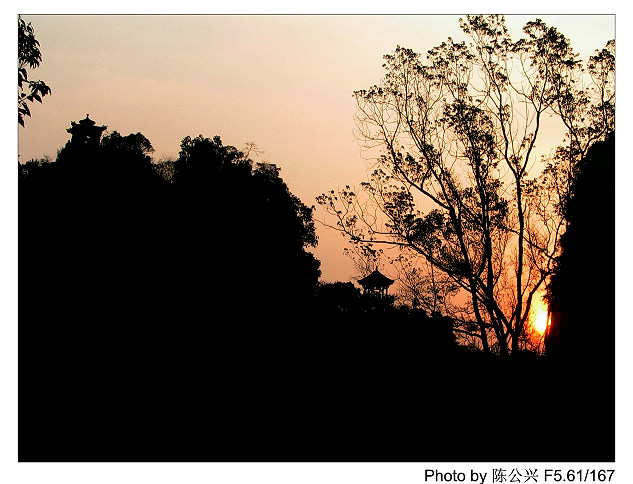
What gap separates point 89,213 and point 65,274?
1.76 meters

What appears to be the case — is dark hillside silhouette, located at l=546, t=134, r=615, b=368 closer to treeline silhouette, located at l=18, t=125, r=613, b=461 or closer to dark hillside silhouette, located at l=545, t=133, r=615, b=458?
dark hillside silhouette, located at l=545, t=133, r=615, b=458

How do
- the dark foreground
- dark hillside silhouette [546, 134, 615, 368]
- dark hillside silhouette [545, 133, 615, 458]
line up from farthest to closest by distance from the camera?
dark hillside silhouette [546, 134, 615, 368], dark hillside silhouette [545, 133, 615, 458], the dark foreground

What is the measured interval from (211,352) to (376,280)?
575 centimetres

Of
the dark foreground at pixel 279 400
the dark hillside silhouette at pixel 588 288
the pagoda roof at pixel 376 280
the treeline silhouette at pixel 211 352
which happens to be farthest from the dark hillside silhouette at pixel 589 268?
the pagoda roof at pixel 376 280

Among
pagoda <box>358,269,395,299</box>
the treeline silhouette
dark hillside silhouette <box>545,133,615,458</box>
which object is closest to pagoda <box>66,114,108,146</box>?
the treeline silhouette

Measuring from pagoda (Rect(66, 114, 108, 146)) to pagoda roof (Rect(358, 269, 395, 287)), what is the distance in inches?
362

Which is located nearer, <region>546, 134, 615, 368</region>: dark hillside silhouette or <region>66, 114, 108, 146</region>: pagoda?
<region>546, 134, 615, 368</region>: dark hillside silhouette

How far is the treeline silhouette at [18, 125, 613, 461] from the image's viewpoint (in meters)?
9.36

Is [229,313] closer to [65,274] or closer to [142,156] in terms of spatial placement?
[65,274]

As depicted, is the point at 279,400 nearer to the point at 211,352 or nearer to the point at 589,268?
the point at 211,352

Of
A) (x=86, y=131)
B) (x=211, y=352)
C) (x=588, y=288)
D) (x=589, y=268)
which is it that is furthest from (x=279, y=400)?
(x=86, y=131)

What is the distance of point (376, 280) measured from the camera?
16.6 meters

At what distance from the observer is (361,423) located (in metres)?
9.94
